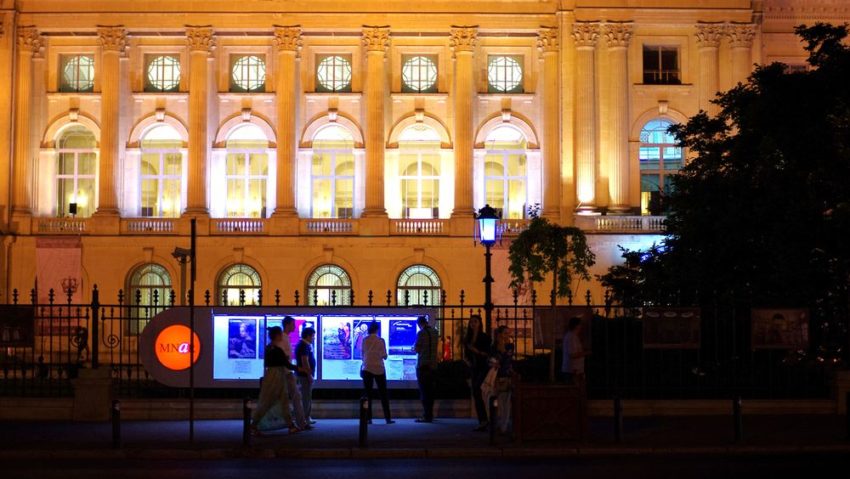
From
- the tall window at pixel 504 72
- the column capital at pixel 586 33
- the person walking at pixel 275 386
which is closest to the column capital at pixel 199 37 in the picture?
the tall window at pixel 504 72

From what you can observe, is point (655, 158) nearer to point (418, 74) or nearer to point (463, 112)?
point (463, 112)

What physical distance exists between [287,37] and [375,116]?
4994 millimetres

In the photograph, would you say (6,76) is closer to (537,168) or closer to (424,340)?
(537,168)

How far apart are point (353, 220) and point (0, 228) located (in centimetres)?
1466

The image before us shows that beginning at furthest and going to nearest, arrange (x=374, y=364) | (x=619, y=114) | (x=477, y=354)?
(x=619, y=114) < (x=374, y=364) < (x=477, y=354)

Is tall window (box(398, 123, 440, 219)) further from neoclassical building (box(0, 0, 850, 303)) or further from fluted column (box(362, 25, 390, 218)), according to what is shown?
fluted column (box(362, 25, 390, 218))

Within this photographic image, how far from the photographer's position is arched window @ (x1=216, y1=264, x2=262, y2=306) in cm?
5359

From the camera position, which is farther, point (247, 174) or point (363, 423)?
point (247, 174)

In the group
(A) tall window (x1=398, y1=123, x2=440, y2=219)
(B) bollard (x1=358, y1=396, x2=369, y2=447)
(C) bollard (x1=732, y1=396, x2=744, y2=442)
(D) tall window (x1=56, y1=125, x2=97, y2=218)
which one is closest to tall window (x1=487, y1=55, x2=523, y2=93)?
(A) tall window (x1=398, y1=123, x2=440, y2=219)

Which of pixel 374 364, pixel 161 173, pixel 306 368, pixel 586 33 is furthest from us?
pixel 161 173

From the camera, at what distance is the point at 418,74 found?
181 feet

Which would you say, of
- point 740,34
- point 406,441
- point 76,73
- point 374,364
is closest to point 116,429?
point 406,441

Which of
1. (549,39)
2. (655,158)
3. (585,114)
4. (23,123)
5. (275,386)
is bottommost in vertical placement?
(275,386)

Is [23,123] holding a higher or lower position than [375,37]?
lower
